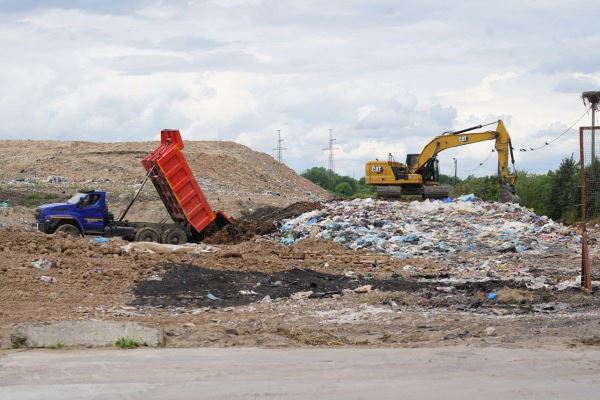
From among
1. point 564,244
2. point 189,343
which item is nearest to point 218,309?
point 189,343

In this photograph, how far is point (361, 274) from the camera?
17.9 meters

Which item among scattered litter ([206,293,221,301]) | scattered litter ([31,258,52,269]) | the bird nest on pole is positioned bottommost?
scattered litter ([206,293,221,301])

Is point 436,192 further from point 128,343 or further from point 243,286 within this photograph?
point 128,343

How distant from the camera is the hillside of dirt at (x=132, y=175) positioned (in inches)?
1480

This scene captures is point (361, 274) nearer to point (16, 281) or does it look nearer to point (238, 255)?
point (238, 255)

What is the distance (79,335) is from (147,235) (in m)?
14.4

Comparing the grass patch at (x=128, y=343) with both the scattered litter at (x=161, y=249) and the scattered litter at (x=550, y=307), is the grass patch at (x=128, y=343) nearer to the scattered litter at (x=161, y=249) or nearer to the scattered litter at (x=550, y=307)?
the scattered litter at (x=550, y=307)

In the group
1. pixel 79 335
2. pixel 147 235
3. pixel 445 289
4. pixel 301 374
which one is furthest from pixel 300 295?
pixel 147 235

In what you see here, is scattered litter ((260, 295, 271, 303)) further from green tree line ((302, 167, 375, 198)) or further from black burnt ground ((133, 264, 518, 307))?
green tree line ((302, 167, 375, 198))

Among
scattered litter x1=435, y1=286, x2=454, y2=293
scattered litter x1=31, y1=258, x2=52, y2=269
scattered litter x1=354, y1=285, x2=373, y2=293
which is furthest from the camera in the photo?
scattered litter x1=31, y1=258, x2=52, y2=269

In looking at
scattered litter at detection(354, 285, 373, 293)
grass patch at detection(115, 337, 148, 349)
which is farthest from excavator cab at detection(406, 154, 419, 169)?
grass patch at detection(115, 337, 148, 349)

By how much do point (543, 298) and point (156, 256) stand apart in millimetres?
8171

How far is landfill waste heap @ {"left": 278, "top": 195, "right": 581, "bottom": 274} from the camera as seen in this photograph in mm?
23016

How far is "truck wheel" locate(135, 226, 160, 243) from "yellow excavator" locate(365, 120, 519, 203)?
11763 mm
